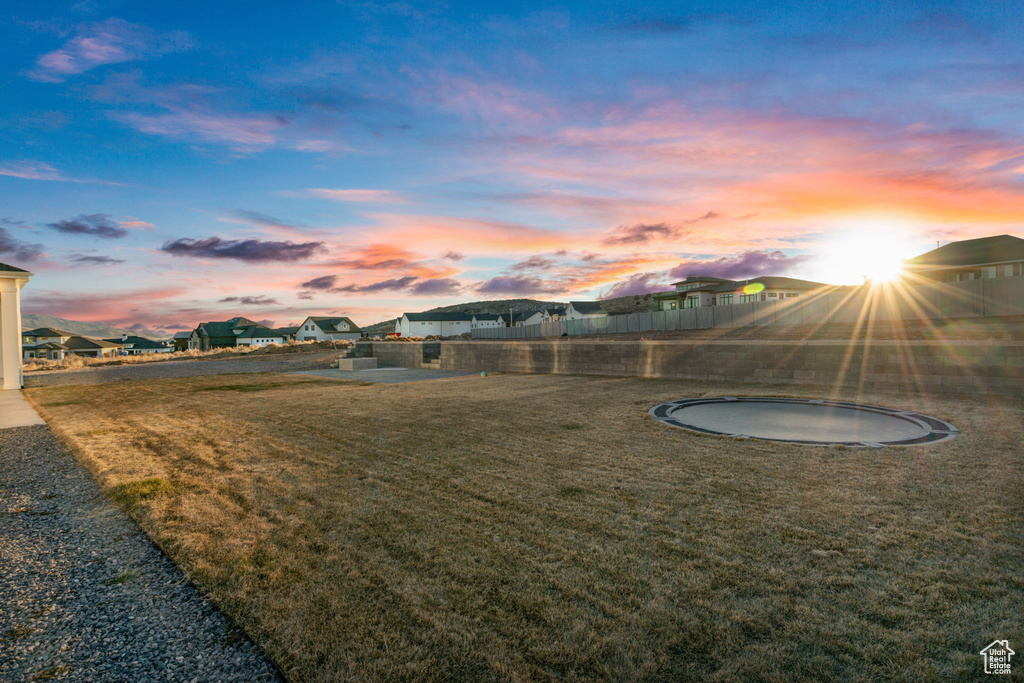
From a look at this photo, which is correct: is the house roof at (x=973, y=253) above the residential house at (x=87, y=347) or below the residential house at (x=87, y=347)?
above

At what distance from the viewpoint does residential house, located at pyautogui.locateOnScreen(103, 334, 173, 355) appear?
90.6 metres

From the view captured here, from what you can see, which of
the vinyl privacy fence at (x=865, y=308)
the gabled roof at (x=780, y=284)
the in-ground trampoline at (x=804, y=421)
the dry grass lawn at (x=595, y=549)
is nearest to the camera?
the dry grass lawn at (x=595, y=549)

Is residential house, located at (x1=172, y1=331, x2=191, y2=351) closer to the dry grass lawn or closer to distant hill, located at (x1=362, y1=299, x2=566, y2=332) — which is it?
distant hill, located at (x1=362, y1=299, x2=566, y2=332)

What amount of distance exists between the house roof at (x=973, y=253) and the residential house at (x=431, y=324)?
2200 inches

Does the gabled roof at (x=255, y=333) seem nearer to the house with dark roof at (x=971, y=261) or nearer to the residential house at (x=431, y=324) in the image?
the residential house at (x=431, y=324)

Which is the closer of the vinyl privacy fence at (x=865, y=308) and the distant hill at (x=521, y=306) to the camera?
the vinyl privacy fence at (x=865, y=308)

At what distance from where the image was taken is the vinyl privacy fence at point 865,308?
596 inches

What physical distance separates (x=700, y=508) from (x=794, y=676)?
178 centimetres

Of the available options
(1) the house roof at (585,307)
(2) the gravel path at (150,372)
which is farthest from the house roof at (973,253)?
(1) the house roof at (585,307)

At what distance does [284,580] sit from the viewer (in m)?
2.76

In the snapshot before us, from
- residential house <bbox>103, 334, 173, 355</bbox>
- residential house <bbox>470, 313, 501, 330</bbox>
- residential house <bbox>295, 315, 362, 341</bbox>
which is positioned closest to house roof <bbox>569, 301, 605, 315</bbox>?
residential house <bbox>470, 313, 501, 330</bbox>

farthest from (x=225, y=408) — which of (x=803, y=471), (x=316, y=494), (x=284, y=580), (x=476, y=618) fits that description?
(x=803, y=471)

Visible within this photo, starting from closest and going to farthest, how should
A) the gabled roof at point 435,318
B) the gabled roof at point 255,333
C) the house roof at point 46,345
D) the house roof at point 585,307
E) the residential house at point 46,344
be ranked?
the residential house at point 46,344 → the house roof at point 46,345 → the house roof at point 585,307 → the gabled roof at point 435,318 → the gabled roof at point 255,333

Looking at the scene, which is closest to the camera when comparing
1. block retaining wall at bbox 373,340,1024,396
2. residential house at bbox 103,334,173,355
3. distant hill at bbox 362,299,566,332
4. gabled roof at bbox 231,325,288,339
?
block retaining wall at bbox 373,340,1024,396
